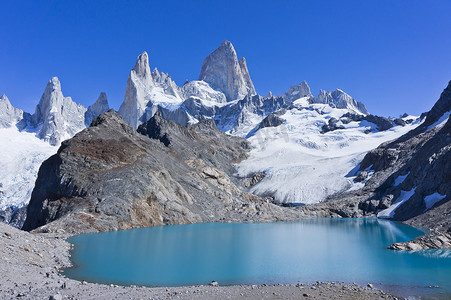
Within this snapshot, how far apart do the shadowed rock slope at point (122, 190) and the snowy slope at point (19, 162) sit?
6812 centimetres

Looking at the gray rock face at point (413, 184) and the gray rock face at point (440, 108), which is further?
the gray rock face at point (440, 108)

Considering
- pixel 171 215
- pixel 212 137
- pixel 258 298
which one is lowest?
pixel 258 298

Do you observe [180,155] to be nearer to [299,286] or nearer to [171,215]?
[171,215]

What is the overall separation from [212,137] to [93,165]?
84307 millimetres

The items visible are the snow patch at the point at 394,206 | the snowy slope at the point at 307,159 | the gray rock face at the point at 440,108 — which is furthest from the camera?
the gray rock face at the point at 440,108

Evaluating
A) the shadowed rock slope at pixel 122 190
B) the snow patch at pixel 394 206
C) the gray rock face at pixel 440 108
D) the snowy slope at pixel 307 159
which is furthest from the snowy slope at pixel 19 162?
the gray rock face at pixel 440 108

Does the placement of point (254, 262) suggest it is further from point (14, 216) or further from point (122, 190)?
point (14, 216)

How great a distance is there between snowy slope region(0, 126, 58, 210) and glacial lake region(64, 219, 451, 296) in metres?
102

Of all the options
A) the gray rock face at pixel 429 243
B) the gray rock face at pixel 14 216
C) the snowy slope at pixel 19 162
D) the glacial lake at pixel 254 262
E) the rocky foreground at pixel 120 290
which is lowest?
the rocky foreground at pixel 120 290

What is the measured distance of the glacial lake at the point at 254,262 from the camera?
20359mm

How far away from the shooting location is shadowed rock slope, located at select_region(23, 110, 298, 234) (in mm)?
49906

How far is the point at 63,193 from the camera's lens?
53.9 m

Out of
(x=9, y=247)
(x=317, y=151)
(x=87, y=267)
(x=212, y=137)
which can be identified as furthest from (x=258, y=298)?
(x=317, y=151)

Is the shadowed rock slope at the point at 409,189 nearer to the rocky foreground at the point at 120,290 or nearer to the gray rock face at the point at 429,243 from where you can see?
the gray rock face at the point at 429,243
